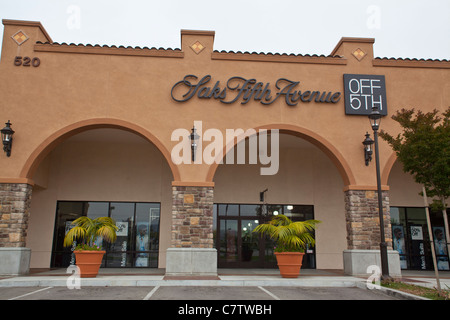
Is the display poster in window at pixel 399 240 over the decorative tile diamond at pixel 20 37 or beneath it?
beneath

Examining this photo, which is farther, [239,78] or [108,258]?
[108,258]

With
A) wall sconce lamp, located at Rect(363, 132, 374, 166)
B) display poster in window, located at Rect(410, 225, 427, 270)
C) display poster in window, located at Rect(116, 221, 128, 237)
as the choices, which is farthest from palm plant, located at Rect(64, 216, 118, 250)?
display poster in window, located at Rect(410, 225, 427, 270)


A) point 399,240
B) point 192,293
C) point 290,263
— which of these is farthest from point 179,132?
point 399,240

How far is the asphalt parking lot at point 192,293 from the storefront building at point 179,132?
230 cm

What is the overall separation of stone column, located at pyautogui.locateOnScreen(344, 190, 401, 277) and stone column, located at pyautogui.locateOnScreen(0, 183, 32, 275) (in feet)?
34.1

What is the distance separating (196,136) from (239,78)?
2.72 meters

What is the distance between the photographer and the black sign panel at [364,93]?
14.0 metres

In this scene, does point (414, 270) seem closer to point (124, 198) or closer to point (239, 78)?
point (239, 78)

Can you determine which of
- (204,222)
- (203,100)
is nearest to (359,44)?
(203,100)

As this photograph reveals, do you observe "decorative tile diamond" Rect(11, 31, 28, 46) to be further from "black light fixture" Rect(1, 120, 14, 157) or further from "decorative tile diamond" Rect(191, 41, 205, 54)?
"decorative tile diamond" Rect(191, 41, 205, 54)

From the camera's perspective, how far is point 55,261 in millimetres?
15664

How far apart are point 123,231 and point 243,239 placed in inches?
194

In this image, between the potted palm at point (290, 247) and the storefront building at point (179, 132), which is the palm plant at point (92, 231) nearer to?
the storefront building at point (179, 132)

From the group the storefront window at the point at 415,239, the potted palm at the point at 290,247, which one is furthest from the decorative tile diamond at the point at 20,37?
the storefront window at the point at 415,239
